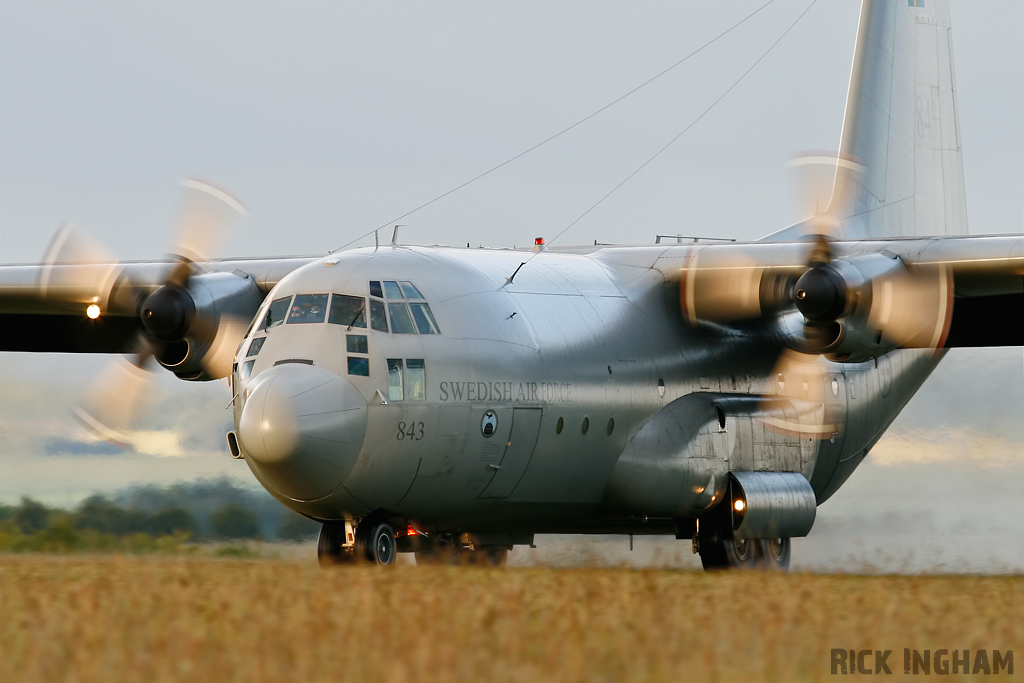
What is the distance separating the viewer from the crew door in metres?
12.8

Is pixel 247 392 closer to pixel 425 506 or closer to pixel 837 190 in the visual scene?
pixel 425 506

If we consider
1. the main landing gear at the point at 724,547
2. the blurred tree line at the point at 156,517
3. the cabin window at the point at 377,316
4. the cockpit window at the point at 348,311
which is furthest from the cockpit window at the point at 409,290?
the blurred tree line at the point at 156,517

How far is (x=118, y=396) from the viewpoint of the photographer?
16125 mm

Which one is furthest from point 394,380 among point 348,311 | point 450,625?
point 450,625

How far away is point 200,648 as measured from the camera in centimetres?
625

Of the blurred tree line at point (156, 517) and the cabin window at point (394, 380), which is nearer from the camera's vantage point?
the cabin window at point (394, 380)

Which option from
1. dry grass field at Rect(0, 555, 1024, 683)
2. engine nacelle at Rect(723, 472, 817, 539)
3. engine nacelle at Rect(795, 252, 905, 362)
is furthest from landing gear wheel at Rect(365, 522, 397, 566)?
engine nacelle at Rect(795, 252, 905, 362)

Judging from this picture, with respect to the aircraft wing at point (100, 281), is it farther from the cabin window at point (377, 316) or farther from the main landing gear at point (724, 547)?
the main landing gear at point (724, 547)

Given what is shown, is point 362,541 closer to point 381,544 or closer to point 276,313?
point 381,544

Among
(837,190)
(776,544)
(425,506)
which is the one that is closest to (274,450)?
(425,506)

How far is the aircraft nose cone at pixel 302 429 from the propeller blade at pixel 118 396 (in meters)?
5.07

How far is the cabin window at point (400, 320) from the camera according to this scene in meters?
12.1

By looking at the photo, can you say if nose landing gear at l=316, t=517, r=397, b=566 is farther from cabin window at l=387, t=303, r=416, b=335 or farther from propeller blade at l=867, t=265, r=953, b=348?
propeller blade at l=867, t=265, r=953, b=348

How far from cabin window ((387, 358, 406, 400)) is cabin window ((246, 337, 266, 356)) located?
1.17 meters
